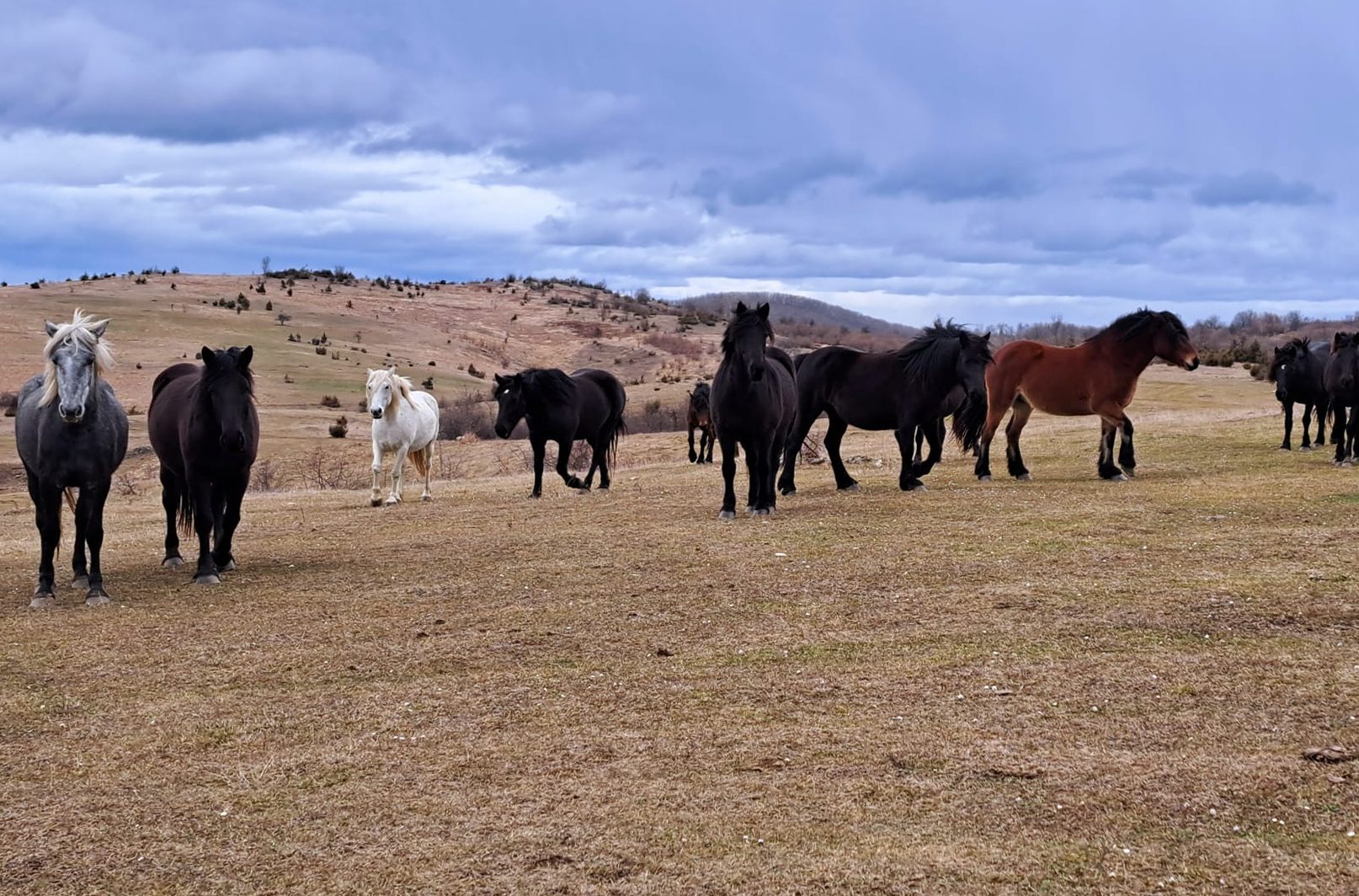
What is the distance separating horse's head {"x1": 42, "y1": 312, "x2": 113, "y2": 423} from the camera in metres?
10.2

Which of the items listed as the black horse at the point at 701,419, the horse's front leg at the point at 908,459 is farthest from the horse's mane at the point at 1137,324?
the black horse at the point at 701,419

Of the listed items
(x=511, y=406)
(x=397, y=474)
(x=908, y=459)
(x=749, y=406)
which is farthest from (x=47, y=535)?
(x=908, y=459)

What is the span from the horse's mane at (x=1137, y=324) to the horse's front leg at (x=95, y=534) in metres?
12.5

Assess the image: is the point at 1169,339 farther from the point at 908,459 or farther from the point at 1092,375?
the point at 908,459

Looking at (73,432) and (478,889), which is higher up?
(73,432)

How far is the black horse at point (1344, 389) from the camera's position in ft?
55.7

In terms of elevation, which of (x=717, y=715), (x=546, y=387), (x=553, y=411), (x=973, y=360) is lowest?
(x=717, y=715)

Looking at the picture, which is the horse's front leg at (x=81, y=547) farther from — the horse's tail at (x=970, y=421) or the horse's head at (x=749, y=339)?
the horse's tail at (x=970, y=421)

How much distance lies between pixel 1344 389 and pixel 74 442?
15.3 m

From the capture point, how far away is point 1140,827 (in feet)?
15.7

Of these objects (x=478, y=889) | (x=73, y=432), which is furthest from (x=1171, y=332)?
(x=478, y=889)

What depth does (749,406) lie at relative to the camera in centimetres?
1388

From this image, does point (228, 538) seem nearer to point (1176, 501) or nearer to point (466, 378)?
point (1176, 501)

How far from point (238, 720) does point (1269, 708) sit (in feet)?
16.9
